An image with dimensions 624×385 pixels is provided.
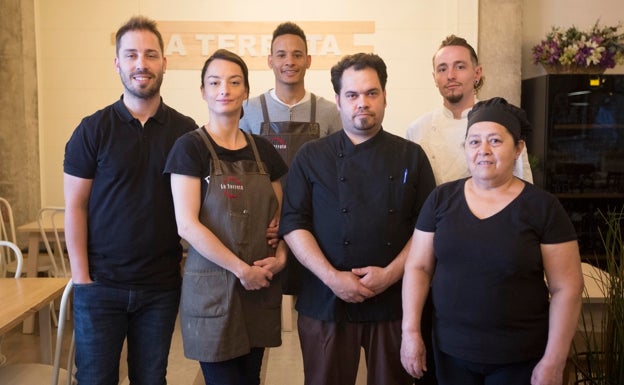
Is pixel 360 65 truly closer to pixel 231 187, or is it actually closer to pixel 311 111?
pixel 231 187

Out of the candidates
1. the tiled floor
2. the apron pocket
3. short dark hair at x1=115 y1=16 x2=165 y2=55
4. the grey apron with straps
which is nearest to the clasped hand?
the apron pocket

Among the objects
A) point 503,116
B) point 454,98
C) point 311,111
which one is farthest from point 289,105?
point 503,116

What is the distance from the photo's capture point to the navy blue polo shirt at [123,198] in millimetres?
2037

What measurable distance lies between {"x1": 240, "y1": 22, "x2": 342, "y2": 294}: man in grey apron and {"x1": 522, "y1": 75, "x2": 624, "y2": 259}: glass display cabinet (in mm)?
2596

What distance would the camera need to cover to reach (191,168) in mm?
1929

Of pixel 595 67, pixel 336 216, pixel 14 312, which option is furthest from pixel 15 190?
pixel 595 67

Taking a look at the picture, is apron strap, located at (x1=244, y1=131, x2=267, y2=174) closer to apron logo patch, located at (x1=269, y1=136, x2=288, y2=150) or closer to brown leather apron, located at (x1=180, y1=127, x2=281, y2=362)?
brown leather apron, located at (x1=180, y1=127, x2=281, y2=362)

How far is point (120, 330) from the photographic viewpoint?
2088mm

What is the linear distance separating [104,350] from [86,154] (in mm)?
676

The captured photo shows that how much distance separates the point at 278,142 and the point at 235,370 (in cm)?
116

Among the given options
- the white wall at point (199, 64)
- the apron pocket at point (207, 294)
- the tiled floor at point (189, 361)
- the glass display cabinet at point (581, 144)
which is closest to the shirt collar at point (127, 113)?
the apron pocket at point (207, 294)

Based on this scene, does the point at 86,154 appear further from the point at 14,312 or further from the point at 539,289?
the point at 539,289

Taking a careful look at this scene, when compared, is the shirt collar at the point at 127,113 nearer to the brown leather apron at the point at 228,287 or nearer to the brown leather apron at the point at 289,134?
the brown leather apron at the point at 228,287

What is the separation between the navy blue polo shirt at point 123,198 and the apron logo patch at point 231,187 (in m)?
0.26
